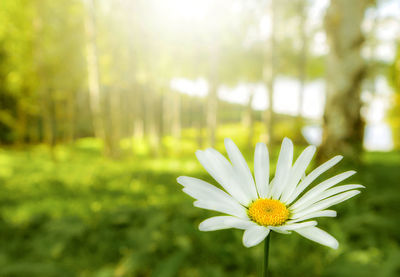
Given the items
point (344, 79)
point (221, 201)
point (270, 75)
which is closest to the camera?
point (221, 201)

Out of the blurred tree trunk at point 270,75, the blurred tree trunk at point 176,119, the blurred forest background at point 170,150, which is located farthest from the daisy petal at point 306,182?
the blurred tree trunk at point 176,119

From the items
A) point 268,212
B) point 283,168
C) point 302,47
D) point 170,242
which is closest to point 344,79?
point 170,242

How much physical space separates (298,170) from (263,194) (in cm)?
10

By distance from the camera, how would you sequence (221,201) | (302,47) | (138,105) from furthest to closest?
1. (138,105)
2. (302,47)
3. (221,201)

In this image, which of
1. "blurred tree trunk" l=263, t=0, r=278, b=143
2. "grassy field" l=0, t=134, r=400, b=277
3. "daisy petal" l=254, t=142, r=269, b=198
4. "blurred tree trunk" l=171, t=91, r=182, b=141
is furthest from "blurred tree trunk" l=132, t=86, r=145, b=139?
"daisy petal" l=254, t=142, r=269, b=198

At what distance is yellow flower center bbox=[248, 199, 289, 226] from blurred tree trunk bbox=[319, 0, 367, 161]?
5010 mm

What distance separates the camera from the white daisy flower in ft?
1.41

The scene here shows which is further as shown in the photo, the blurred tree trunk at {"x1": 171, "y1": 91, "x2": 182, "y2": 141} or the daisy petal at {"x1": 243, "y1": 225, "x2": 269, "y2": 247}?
the blurred tree trunk at {"x1": 171, "y1": 91, "x2": 182, "y2": 141}

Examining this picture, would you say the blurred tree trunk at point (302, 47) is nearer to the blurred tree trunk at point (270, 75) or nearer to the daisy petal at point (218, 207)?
the blurred tree trunk at point (270, 75)

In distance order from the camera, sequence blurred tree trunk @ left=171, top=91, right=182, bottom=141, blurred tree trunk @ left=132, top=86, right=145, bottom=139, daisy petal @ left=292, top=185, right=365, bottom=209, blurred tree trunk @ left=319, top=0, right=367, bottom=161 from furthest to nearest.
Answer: blurred tree trunk @ left=171, top=91, right=182, bottom=141, blurred tree trunk @ left=132, top=86, right=145, bottom=139, blurred tree trunk @ left=319, top=0, right=367, bottom=161, daisy petal @ left=292, top=185, right=365, bottom=209

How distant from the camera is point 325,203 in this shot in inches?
18.3

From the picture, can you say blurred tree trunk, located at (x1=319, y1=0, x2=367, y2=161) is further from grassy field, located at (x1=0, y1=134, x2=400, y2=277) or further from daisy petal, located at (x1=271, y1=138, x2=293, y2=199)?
daisy petal, located at (x1=271, y1=138, x2=293, y2=199)

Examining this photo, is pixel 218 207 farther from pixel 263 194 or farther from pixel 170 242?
pixel 170 242

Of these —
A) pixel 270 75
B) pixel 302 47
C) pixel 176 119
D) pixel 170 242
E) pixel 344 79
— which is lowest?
pixel 170 242
